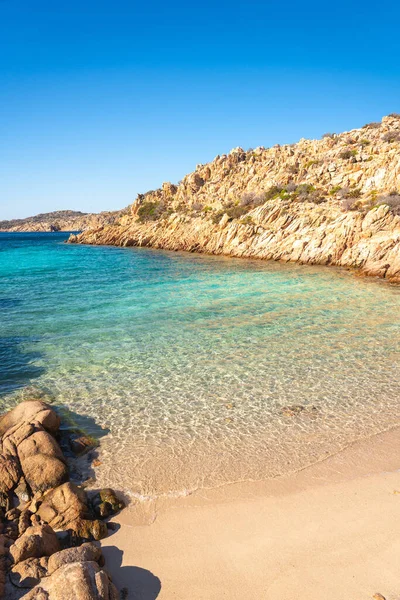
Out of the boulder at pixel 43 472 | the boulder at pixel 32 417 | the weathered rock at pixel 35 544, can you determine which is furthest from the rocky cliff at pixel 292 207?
the weathered rock at pixel 35 544

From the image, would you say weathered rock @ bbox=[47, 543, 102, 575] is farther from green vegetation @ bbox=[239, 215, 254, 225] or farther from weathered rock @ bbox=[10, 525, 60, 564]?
green vegetation @ bbox=[239, 215, 254, 225]

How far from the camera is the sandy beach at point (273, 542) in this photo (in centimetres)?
510

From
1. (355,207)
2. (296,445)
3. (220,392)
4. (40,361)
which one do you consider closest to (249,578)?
(296,445)

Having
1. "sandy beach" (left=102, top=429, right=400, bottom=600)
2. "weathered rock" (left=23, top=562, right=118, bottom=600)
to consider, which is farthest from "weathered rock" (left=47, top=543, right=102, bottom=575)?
"sandy beach" (left=102, top=429, right=400, bottom=600)

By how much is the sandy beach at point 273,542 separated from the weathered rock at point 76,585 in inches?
24.1

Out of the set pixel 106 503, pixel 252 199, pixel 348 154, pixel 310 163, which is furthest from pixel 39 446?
pixel 310 163

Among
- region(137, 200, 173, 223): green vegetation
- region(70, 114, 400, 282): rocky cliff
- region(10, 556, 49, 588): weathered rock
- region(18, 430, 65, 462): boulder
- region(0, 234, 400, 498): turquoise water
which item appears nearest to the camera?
region(10, 556, 49, 588): weathered rock

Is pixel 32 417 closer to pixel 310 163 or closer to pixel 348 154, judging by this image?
pixel 348 154

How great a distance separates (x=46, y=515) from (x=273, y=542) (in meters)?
3.66

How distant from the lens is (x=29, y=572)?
5.03 meters

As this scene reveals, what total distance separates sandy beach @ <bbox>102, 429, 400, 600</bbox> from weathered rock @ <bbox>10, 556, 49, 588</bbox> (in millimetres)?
920

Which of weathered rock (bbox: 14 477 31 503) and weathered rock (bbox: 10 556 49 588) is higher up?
weathered rock (bbox: 10 556 49 588)

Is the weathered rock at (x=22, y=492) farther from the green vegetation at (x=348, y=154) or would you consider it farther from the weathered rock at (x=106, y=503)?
the green vegetation at (x=348, y=154)

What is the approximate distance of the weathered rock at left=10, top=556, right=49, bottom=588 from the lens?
4.93 meters
